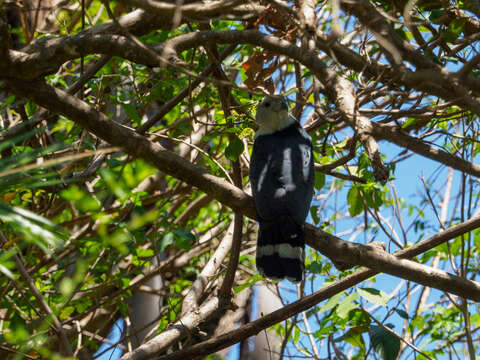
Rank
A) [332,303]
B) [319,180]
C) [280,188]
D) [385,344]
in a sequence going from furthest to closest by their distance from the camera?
[319,180], [280,188], [332,303], [385,344]

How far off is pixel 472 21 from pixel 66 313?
340 cm

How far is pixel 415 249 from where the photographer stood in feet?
9.56

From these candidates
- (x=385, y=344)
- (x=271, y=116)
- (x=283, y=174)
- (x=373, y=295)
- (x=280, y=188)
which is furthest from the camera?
(x=271, y=116)

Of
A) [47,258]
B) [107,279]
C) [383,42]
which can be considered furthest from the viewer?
[47,258]

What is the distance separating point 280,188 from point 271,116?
0.66 m

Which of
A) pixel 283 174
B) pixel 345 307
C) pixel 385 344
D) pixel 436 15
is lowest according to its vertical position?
pixel 385 344

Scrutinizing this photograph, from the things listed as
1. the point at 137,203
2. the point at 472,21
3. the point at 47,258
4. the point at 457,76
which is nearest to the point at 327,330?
the point at 137,203

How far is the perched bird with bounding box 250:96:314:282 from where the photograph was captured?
3.46m

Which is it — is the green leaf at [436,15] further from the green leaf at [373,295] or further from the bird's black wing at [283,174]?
the green leaf at [373,295]

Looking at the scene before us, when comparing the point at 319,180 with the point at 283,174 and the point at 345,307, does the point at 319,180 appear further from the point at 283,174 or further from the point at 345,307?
the point at 345,307

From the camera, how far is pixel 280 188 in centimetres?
367

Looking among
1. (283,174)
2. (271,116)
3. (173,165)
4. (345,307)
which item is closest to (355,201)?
(283,174)

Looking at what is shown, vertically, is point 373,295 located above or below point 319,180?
below

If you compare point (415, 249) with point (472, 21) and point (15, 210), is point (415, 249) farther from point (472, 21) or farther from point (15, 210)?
point (15, 210)
